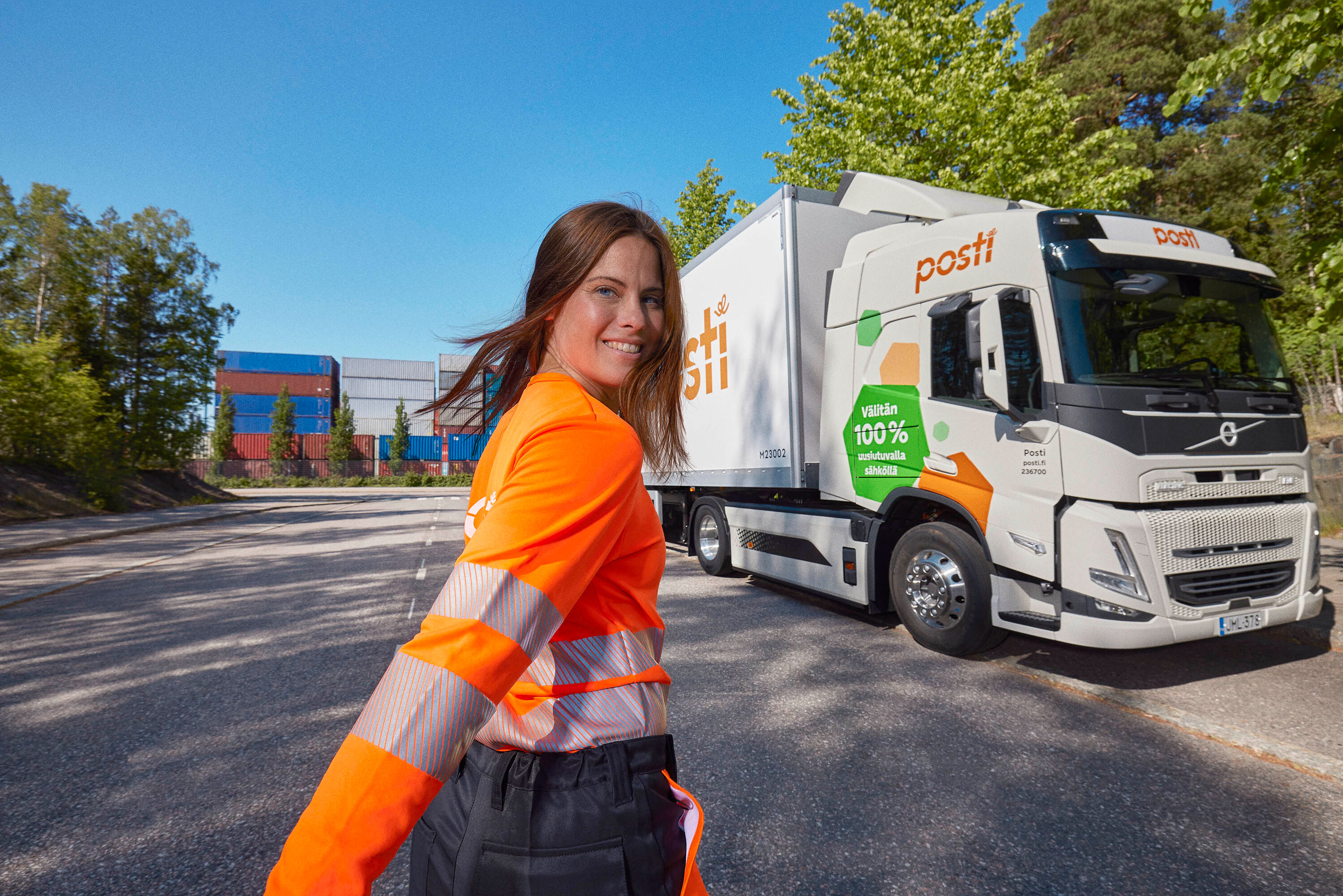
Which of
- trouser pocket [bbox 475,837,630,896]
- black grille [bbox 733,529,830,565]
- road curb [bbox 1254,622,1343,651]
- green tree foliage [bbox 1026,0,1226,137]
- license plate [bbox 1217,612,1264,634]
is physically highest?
green tree foliage [bbox 1026,0,1226,137]

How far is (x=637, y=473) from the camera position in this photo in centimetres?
90

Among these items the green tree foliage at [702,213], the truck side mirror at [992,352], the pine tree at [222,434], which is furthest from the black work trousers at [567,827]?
the pine tree at [222,434]

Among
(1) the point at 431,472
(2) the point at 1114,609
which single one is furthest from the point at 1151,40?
(1) the point at 431,472

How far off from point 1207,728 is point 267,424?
283 feet

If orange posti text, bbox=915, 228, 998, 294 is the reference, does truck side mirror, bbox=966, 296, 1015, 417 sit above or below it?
below

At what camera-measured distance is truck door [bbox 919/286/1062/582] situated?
436cm

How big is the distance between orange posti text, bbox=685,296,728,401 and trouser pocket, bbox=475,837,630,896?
21.9 feet

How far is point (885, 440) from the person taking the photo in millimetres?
5602

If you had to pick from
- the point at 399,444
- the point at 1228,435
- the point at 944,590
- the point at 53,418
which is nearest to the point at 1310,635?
the point at 1228,435

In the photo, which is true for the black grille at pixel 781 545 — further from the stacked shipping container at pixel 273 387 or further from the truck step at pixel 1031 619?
the stacked shipping container at pixel 273 387

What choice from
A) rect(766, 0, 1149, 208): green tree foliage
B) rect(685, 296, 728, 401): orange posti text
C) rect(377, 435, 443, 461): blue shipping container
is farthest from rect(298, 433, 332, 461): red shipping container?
rect(685, 296, 728, 401): orange posti text

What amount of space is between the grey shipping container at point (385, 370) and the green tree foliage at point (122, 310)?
6129 centimetres

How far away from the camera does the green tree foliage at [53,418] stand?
18.3 m

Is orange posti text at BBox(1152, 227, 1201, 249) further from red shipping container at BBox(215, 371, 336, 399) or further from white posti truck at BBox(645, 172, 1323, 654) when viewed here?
red shipping container at BBox(215, 371, 336, 399)
